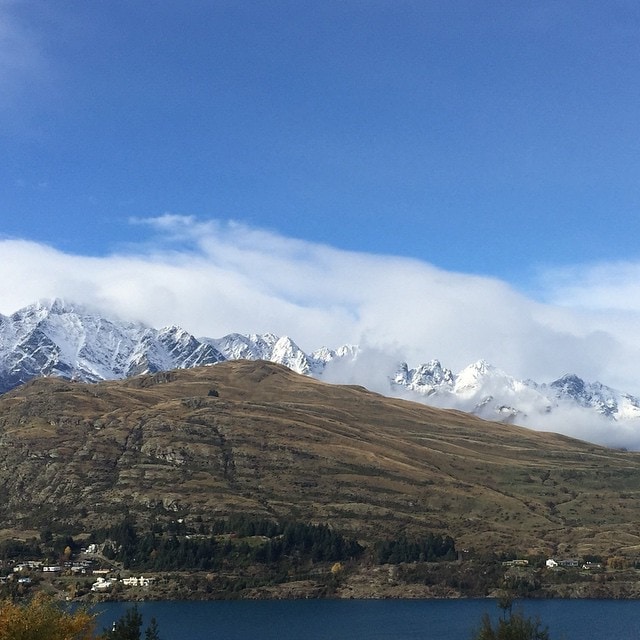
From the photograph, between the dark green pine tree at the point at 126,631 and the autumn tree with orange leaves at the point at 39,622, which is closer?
the autumn tree with orange leaves at the point at 39,622

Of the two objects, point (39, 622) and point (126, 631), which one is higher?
point (39, 622)

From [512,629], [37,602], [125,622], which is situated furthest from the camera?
[125,622]

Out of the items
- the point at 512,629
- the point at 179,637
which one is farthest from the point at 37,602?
the point at 179,637

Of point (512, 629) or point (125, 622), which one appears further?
point (125, 622)

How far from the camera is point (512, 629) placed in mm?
97000

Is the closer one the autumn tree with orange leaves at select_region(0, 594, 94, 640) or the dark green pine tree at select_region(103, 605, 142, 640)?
the autumn tree with orange leaves at select_region(0, 594, 94, 640)

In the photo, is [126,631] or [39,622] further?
[126,631]

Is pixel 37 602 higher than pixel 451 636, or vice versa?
pixel 37 602

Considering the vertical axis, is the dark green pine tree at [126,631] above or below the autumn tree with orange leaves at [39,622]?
below

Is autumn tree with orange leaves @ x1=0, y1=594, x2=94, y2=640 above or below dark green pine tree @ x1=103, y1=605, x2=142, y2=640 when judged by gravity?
above

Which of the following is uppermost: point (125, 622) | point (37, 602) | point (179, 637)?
point (37, 602)

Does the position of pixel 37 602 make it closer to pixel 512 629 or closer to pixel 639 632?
pixel 512 629

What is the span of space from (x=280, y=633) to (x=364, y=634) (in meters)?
18.7

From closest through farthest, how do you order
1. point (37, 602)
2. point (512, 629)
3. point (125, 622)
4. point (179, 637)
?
point (37, 602), point (512, 629), point (125, 622), point (179, 637)
